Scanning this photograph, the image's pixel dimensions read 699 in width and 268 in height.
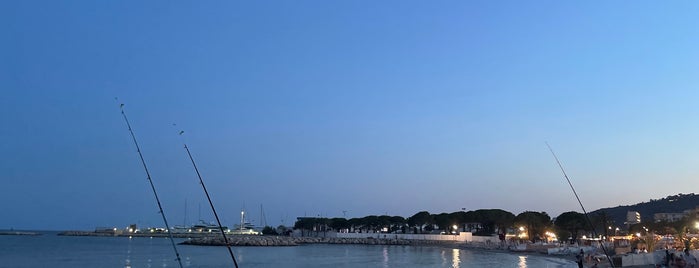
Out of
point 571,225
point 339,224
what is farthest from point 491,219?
point 339,224

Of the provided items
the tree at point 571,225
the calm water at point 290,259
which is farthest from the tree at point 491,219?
the calm water at point 290,259

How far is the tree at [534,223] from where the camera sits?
89.9 m

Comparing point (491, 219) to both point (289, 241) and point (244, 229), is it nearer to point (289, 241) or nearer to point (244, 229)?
point (289, 241)

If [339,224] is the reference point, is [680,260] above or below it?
below

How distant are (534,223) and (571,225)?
10.7 m

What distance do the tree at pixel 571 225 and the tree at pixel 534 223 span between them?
669 cm

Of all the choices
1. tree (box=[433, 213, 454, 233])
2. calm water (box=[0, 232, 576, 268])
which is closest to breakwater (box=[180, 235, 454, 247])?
tree (box=[433, 213, 454, 233])

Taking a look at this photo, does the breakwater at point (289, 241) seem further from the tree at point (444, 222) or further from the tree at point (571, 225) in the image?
the tree at point (571, 225)

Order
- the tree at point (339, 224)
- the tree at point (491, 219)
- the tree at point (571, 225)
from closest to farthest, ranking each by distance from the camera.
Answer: the tree at point (571, 225), the tree at point (491, 219), the tree at point (339, 224)

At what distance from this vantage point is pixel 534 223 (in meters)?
89.9

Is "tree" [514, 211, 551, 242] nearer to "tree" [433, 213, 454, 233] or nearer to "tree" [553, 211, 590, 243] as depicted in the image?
"tree" [553, 211, 590, 243]

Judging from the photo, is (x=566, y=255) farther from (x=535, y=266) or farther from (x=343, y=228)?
(x=343, y=228)

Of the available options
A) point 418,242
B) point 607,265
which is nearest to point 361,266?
point 607,265

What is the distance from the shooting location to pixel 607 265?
34438mm
